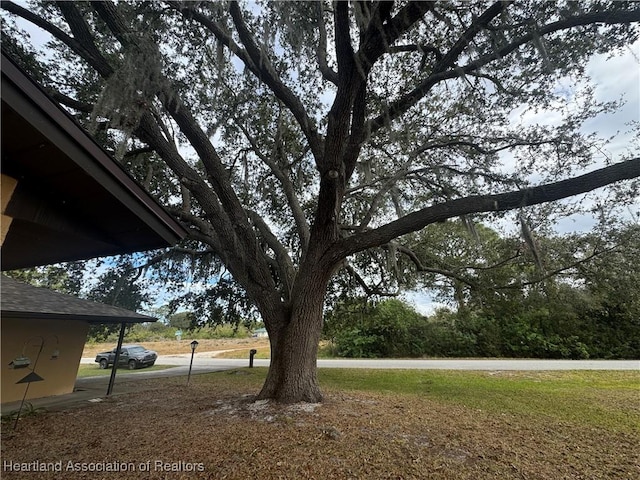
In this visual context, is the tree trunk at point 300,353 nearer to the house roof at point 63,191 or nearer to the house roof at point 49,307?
the house roof at point 63,191

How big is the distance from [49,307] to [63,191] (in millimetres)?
5661

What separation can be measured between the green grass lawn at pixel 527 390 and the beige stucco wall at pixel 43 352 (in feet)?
11.5

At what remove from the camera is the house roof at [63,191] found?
1675 millimetres

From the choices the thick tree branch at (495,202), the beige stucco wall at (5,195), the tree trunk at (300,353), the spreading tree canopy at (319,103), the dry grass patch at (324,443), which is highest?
the spreading tree canopy at (319,103)

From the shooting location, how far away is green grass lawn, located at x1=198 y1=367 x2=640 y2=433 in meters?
5.04

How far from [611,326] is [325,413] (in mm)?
15037

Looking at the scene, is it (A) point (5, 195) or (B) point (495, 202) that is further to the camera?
(B) point (495, 202)

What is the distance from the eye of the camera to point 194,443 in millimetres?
3412

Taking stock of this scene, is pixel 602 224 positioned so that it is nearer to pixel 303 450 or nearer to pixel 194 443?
pixel 303 450

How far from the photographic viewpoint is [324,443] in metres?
3.41

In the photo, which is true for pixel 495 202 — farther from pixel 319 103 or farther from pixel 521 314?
pixel 521 314

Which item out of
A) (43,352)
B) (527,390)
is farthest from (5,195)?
(527,390)

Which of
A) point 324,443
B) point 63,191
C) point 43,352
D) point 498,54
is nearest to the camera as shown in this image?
point 63,191

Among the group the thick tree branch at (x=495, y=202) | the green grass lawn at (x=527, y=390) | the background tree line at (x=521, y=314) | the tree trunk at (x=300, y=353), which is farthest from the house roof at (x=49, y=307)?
the background tree line at (x=521, y=314)
